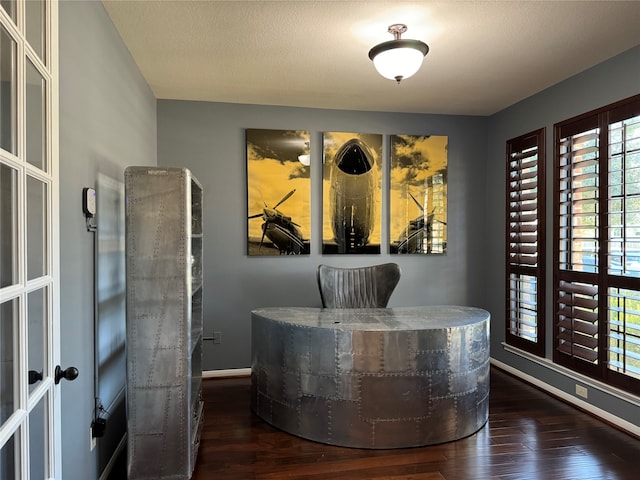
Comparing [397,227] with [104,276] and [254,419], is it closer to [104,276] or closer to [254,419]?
[254,419]

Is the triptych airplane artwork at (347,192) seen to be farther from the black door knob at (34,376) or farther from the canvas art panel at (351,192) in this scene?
the black door knob at (34,376)

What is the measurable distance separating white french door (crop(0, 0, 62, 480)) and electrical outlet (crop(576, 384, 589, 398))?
11.3 ft

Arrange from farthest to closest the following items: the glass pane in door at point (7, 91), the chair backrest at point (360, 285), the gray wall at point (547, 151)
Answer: the chair backrest at point (360, 285)
the gray wall at point (547, 151)
the glass pane in door at point (7, 91)

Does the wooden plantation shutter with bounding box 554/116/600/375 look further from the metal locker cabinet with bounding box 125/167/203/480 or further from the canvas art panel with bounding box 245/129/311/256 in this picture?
the metal locker cabinet with bounding box 125/167/203/480

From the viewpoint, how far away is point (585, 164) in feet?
10.6

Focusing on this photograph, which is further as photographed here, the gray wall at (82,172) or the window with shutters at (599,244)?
the window with shutters at (599,244)

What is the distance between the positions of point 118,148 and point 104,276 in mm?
864

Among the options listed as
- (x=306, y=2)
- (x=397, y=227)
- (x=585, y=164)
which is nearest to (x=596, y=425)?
(x=585, y=164)

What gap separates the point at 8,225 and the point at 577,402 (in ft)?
12.5

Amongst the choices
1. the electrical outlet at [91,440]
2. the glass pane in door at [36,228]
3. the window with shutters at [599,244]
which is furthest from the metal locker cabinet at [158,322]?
the window with shutters at [599,244]

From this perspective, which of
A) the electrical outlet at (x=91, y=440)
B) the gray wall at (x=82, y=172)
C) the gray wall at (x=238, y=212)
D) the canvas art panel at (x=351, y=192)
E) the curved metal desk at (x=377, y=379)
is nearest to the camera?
the gray wall at (x=82, y=172)

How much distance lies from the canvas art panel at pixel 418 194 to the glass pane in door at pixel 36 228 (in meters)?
→ 3.38

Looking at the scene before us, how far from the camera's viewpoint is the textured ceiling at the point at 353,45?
7.71 feet

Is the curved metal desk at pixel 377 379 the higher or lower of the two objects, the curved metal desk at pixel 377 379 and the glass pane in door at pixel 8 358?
the lower
